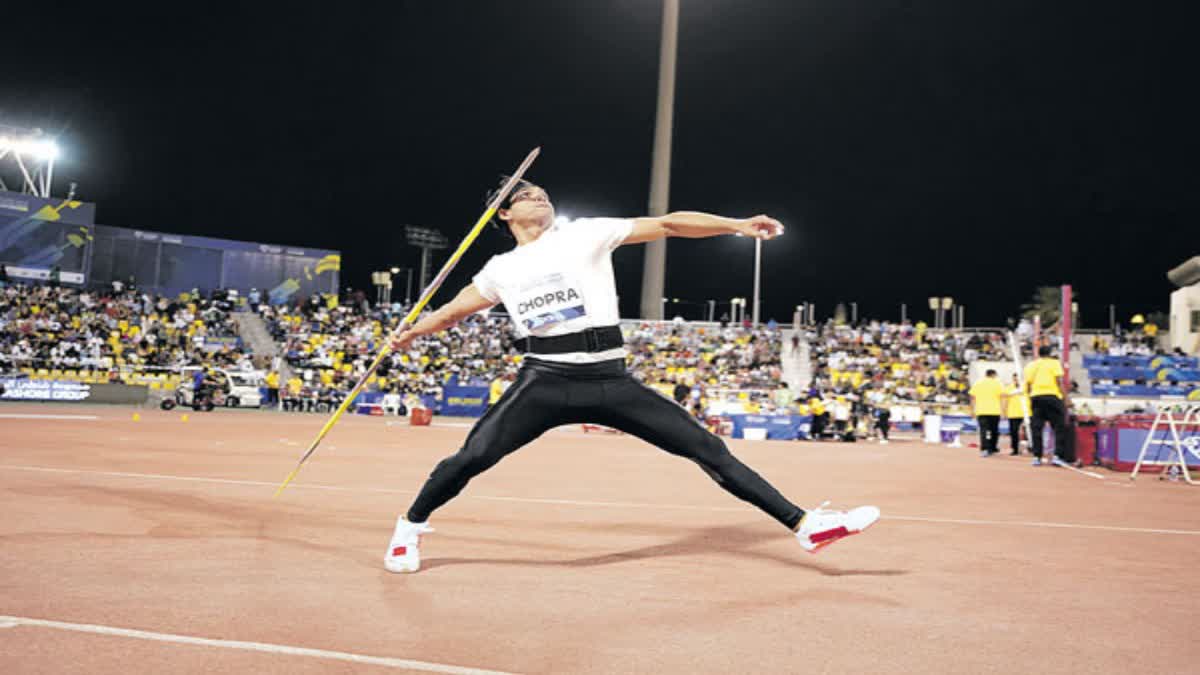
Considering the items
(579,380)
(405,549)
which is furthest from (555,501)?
(579,380)

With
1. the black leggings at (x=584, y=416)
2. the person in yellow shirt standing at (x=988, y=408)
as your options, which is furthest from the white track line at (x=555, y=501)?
the person in yellow shirt standing at (x=988, y=408)

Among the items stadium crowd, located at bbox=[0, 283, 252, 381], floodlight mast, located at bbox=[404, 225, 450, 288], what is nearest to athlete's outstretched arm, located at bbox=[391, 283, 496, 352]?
stadium crowd, located at bbox=[0, 283, 252, 381]

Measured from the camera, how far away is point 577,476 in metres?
10.8

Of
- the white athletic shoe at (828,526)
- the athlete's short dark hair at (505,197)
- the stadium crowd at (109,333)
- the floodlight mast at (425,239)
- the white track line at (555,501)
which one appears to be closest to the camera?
the white athletic shoe at (828,526)

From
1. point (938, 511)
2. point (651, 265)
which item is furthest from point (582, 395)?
point (651, 265)

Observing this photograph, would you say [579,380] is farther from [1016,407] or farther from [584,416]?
[1016,407]

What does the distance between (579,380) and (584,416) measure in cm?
20

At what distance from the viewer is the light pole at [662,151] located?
1672 inches

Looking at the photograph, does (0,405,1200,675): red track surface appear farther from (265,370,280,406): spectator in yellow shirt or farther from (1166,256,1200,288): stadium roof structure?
(1166,256,1200,288): stadium roof structure

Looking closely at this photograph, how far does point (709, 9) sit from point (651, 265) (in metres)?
14.4

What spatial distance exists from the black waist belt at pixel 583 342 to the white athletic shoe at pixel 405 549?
46.4 inches

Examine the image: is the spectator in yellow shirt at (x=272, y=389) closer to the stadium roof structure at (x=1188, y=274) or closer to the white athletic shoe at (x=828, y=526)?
the white athletic shoe at (x=828, y=526)

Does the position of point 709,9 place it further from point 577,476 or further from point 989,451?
point 577,476

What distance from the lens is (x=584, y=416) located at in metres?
4.54
